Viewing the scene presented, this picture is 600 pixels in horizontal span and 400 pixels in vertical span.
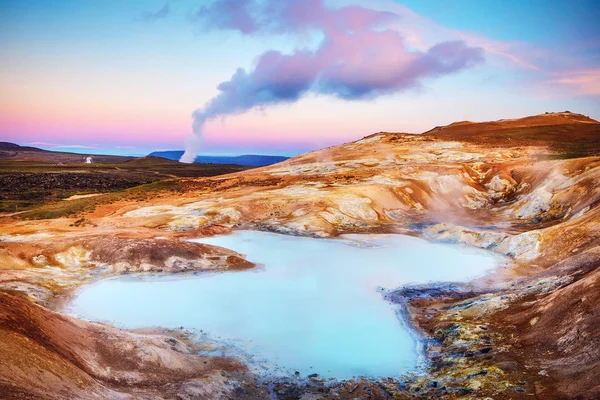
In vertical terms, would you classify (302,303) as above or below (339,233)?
below

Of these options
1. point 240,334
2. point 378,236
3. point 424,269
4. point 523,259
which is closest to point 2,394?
point 240,334

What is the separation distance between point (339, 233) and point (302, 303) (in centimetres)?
1957

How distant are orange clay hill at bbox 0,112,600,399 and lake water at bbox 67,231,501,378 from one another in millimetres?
1406

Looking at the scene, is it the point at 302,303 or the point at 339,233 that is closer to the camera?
the point at 302,303

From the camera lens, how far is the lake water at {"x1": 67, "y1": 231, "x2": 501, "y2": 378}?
65.2ft

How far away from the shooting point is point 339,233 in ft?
148

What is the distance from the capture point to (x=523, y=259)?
32.9 m

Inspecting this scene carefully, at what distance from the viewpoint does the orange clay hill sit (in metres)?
14.4

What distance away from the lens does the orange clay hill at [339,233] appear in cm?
1444

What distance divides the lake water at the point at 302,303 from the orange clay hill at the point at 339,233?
1.41m

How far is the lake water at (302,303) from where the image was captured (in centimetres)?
1988

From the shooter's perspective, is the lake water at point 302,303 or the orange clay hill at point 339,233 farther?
the lake water at point 302,303

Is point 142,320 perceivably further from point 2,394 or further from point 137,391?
point 2,394

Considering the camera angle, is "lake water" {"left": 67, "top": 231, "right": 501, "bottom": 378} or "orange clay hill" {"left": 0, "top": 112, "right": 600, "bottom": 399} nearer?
"orange clay hill" {"left": 0, "top": 112, "right": 600, "bottom": 399}
